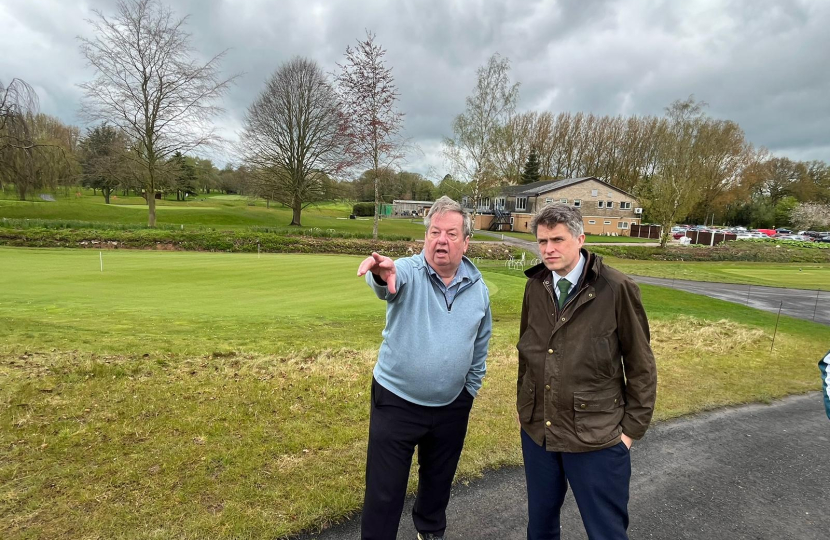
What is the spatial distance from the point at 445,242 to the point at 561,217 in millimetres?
641

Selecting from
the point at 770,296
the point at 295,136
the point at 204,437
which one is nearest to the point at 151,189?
the point at 295,136

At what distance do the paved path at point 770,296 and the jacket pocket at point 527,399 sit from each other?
49.5 ft

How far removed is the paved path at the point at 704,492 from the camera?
2.89 meters

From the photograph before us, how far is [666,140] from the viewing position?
39500 mm

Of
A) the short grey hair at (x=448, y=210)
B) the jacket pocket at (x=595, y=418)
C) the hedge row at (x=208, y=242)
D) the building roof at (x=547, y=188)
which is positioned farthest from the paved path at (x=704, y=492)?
the building roof at (x=547, y=188)

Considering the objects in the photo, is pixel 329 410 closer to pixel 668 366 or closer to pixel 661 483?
pixel 661 483

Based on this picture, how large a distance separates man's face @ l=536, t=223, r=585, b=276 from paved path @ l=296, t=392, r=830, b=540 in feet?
6.19

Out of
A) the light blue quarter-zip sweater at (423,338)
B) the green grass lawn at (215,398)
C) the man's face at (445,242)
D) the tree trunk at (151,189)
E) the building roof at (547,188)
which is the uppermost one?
the building roof at (547,188)

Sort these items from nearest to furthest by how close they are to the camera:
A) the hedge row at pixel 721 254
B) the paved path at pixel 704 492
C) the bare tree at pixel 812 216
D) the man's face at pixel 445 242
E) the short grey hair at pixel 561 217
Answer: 1. the short grey hair at pixel 561 217
2. the man's face at pixel 445 242
3. the paved path at pixel 704 492
4. the hedge row at pixel 721 254
5. the bare tree at pixel 812 216

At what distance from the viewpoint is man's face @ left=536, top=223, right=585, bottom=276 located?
221 centimetres

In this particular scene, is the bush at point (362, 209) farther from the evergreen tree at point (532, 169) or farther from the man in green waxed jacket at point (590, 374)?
the man in green waxed jacket at point (590, 374)

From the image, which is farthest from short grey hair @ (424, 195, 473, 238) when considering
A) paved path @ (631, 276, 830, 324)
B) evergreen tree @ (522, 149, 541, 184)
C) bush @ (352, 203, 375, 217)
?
evergreen tree @ (522, 149, 541, 184)

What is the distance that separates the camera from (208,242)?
80.3 ft

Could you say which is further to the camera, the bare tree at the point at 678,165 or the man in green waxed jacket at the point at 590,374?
the bare tree at the point at 678,165
